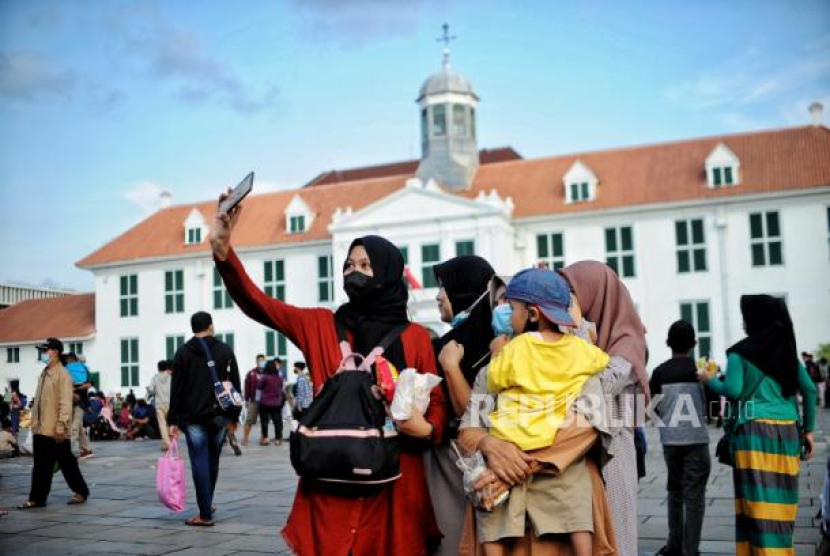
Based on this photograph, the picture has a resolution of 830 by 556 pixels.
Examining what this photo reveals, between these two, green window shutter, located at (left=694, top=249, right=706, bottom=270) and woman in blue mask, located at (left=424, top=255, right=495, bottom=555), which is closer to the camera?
woman in blue mask, located at (left=424, top=255, right=495, bottom=555)

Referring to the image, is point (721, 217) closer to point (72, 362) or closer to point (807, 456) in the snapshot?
point (72, 362)

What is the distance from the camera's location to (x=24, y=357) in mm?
44125

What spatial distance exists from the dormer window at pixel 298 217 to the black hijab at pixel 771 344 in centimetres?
3601

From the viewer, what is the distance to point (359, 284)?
Answer: 11.7 ft

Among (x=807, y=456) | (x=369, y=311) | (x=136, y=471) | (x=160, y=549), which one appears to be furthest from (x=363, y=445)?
(x=136, y=471)

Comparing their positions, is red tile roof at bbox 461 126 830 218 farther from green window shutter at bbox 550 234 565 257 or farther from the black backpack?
the black backpack

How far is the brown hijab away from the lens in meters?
3.89

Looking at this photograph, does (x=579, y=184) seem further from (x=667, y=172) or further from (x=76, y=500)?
(x=76, y=500)

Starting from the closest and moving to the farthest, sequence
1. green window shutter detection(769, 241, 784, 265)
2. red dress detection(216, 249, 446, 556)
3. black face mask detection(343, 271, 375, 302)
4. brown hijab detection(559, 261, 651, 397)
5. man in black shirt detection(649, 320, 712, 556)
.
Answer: red dress detection(216, 249, 446, 556) → black face mask detection(343, 271, 375, 302) → brown hijab detection(559, 261, 651, 397) → man in black shirt detection(649, 320, 712, 556) → green window shutter detection(769, 241, 784, 265)

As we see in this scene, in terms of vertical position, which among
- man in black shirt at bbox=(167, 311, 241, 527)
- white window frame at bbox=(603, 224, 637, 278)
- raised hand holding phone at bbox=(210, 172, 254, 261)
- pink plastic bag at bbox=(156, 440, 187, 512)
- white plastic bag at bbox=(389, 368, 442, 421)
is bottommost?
pink plastic bag at bbox=(156, 440, 187, 512)

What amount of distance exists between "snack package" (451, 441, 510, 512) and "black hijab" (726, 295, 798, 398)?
2832mm

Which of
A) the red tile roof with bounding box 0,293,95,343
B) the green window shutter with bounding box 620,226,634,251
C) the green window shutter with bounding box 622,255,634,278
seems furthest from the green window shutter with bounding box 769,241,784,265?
the red tile roof with bounding box 0,293,95,343

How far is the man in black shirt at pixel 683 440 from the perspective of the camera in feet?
20.0

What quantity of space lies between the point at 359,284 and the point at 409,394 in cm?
58
